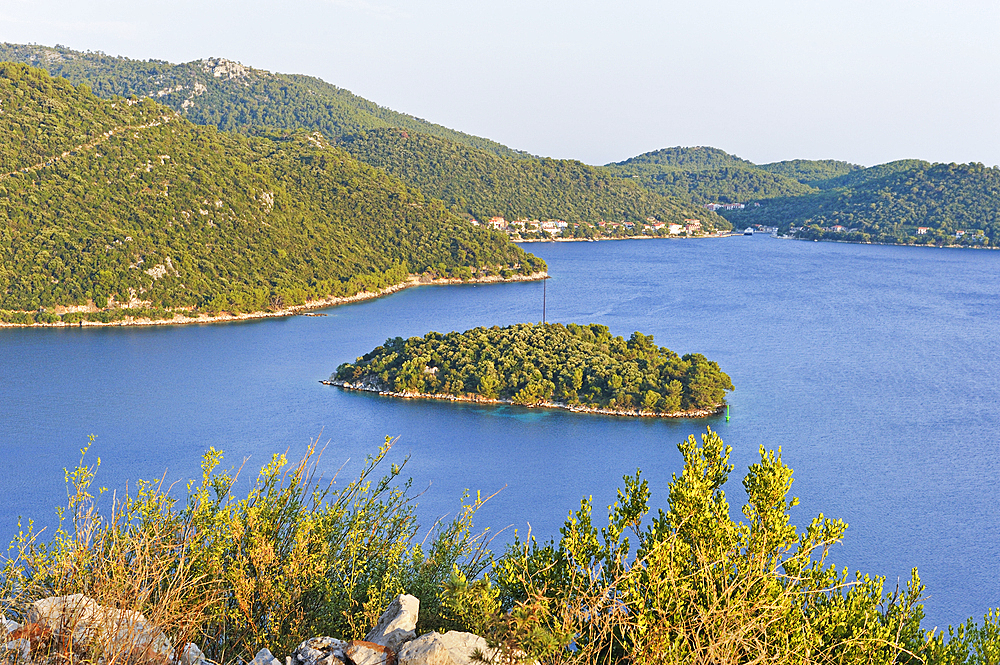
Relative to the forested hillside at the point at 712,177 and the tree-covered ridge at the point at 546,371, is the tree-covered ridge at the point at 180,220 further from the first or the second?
the forested hillside at the point at 712,177

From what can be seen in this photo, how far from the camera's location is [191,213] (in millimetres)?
62438

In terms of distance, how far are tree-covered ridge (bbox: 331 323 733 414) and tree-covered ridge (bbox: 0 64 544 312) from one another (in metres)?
21.6

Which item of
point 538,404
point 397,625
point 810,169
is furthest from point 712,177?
point 397,625

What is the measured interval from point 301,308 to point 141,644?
5322 cm

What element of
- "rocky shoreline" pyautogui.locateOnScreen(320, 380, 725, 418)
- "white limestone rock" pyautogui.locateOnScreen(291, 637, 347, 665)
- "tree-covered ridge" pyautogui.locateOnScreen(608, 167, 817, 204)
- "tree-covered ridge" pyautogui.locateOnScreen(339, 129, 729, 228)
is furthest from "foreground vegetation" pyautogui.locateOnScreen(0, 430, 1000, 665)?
"tree-covered ridge" pyautogui.locateOnScreen(608, 167, 817, 204)

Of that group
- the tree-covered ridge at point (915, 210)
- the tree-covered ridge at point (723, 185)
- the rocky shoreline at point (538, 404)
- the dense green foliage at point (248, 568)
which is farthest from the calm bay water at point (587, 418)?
the tree-covered ridge at point (723, 185)

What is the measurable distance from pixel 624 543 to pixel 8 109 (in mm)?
68306

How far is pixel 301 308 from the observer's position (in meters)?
57.8

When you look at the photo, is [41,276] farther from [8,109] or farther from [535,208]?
[535,208]

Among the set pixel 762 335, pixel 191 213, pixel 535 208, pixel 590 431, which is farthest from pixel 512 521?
pixel 535 208

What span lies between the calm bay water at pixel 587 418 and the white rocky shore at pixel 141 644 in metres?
15.9

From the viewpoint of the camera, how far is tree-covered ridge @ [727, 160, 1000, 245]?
102 metres

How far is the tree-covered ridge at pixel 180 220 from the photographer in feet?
176

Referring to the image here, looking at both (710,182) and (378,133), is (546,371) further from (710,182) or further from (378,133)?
(710,182)
